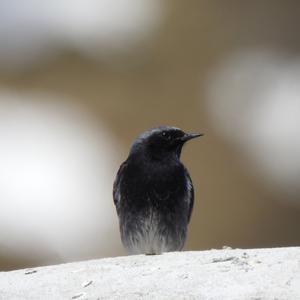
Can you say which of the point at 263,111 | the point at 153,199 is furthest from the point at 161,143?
the point at 263,111

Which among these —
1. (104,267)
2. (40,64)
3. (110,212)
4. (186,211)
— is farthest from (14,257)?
(104,267)

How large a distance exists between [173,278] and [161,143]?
2.60 m

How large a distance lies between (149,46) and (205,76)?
0.75 metres

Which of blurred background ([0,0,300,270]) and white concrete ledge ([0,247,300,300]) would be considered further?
blurred background ([0,0,300,270])

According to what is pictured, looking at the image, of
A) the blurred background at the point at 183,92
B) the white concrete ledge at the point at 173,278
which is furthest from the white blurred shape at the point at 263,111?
the white concrete ledge at the point at 173,278

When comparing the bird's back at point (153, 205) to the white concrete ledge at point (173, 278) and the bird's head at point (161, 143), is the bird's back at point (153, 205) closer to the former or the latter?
the bird's head at point (161, 143)

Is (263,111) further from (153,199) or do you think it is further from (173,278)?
(173,278)

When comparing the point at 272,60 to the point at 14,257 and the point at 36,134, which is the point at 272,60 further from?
the point at 14,257

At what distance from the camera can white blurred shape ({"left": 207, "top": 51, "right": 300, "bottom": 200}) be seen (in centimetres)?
1575

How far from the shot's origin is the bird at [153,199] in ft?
31.4

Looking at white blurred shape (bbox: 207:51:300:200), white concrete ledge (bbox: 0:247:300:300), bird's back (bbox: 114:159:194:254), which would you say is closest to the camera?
white concrete ledge (bbox: 0:247:300:300)

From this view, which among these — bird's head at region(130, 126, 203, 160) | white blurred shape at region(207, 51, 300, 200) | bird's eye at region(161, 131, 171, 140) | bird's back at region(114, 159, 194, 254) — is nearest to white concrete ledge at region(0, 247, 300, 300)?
bird's back at region(114, 159, 194, 254)

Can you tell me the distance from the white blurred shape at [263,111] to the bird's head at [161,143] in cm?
571

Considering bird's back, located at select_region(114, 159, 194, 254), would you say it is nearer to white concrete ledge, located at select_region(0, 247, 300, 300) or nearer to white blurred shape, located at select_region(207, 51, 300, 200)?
white concrete ledge, located at select_region(0, 247, 300, 300)
